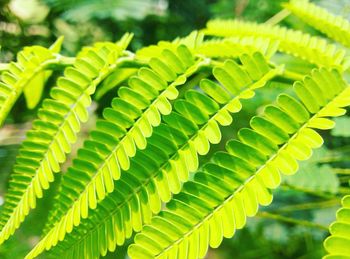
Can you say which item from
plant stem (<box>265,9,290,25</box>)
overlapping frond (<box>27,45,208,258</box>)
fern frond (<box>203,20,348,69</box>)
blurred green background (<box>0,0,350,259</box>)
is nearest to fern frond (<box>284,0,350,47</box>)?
fern frond (<box>203,20,348,69</box>)

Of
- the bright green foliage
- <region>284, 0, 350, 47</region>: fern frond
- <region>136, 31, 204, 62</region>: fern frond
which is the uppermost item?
<region>284, 0, 350, 47</region>: fern frond

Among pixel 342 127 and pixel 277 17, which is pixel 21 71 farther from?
pixel 277 17

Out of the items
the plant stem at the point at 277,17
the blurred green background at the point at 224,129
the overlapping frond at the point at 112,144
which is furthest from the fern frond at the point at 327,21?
the plant stem at the point at 277,17

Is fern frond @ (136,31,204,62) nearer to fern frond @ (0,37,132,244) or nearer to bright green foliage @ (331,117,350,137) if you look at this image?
fern frond @ (0,37,132,244)

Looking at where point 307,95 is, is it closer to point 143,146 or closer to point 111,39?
point 143,146

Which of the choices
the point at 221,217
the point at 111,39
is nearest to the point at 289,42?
the point at 221,217

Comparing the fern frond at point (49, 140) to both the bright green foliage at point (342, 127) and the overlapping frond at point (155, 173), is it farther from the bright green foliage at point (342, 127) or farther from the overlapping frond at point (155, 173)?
the bright green foliage at point (342, 127)

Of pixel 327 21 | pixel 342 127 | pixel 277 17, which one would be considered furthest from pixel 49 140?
pixel 277 17
